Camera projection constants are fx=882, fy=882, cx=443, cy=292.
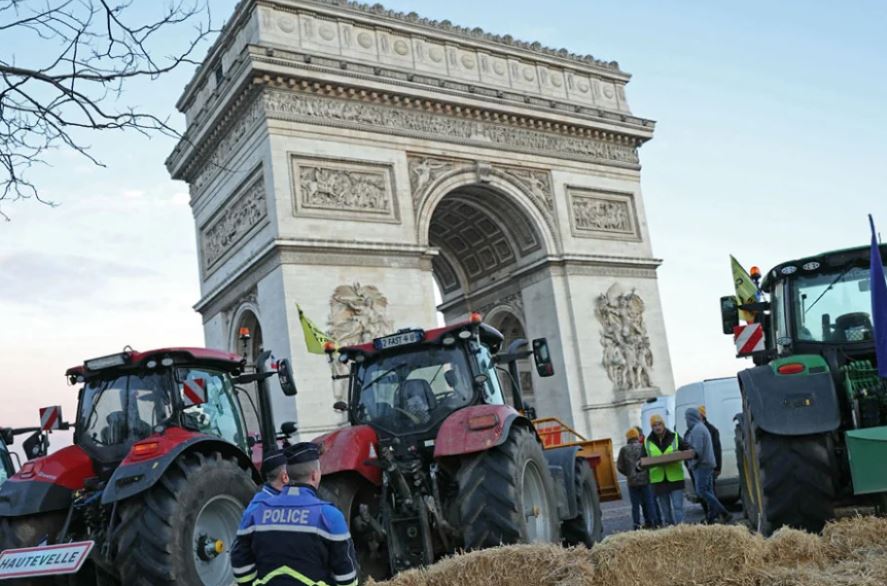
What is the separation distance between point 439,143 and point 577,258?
515 centimetres

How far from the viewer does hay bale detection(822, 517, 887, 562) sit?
14.2 ft

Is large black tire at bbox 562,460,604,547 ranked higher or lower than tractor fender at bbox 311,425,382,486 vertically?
lower

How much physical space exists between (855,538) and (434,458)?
284 cm

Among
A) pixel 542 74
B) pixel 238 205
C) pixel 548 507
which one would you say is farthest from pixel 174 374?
pixel 542 74

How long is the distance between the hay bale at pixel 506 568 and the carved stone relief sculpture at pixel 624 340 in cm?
2011

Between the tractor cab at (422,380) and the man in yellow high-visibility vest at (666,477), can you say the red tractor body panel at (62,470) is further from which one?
the man in yellow high-visibility vest at (666,477)

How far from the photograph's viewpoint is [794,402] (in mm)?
5664

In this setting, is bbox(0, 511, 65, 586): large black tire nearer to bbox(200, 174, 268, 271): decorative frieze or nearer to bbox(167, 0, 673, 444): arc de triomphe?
bbox(167, 0, 673, 444): arc de triomphe

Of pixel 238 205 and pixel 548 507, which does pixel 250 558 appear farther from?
pixel 238 205

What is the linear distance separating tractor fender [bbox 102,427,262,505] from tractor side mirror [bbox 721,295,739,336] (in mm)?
4212

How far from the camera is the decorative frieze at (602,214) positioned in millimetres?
25672

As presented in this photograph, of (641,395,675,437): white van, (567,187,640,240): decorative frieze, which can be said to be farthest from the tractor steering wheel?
(567,187,640,240): decorative frieze

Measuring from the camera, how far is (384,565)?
6480mm

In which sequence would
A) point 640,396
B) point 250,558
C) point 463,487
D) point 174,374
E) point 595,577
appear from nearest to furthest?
point 250,558 < point 595,577 < point 463,487 < point 174,374 < point 640,396
